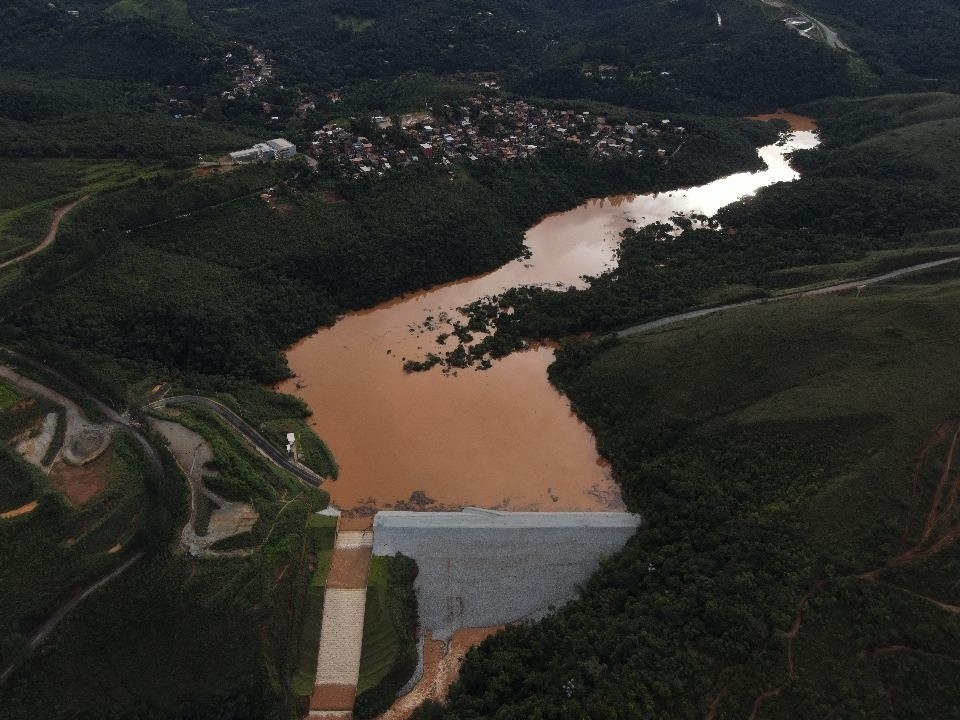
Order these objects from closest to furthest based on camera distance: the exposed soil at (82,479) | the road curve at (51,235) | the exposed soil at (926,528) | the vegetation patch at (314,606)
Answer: the exposed soil at (926,528) < the vegetation patch at (314,606) < the exposed soil at (82,479) < the road curve at (51,235)

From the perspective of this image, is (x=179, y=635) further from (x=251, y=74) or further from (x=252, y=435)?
(x=251, y=74)

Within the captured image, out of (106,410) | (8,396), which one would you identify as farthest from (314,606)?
(8,396)

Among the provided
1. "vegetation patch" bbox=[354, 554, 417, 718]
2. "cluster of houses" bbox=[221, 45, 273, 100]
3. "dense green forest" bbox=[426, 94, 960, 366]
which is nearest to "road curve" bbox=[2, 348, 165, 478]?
"vegetation patch" bbox=[354, 554, 417, 718]

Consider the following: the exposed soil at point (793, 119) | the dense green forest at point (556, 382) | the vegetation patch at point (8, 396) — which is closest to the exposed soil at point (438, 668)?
the dense green forest at point (556, 382)

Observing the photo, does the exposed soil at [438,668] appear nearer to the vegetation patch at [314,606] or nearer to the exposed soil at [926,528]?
the vegetation patch at [314,606]

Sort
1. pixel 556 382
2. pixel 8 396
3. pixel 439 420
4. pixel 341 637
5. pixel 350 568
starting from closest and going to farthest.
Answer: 1. pixel 341 637
2. pixel 350 568
3. pixel 8 396
4. pixel 439 420
5. pixel 556 382

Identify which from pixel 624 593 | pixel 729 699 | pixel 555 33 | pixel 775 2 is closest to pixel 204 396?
pixel 624 593

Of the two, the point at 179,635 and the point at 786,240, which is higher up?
the point at 786,240

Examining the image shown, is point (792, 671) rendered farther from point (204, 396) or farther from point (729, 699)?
point (204, 396)
